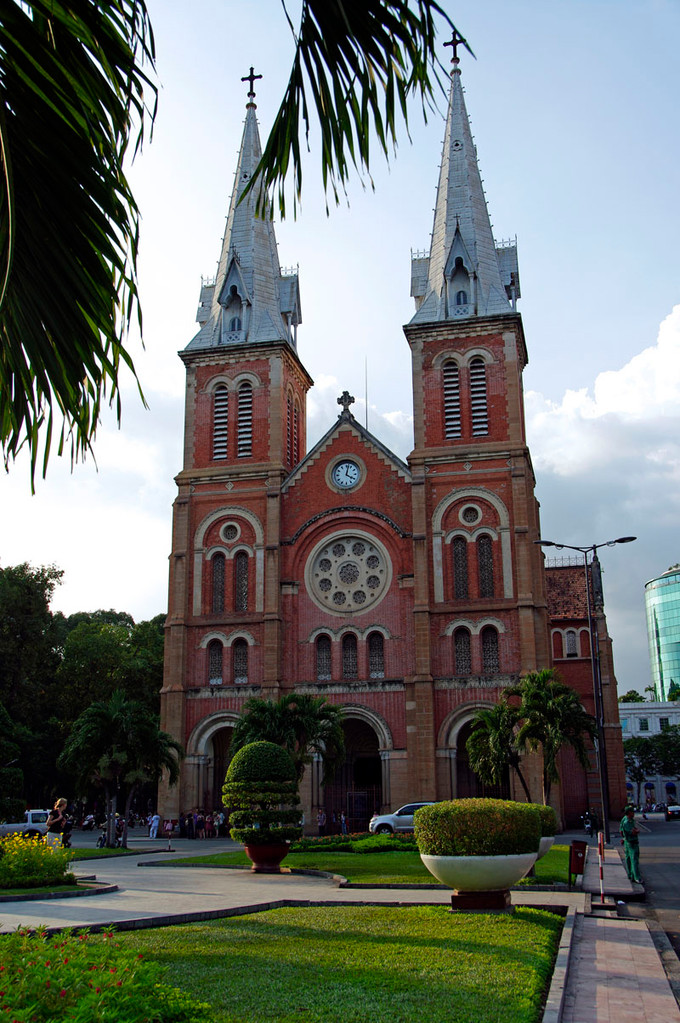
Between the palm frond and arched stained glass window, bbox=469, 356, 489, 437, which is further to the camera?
arched stained glass window, bbox=469, 356, 489, 437

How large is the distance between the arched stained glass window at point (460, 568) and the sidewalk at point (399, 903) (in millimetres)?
17926

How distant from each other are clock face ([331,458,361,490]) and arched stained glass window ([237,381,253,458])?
173 inches

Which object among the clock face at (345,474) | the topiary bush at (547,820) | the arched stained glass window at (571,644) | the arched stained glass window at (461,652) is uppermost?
the clock face at (345,474)

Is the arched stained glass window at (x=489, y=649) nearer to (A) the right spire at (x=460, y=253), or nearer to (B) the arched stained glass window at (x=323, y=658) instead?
(B) the arched stained glass window at (x=323, y=658)

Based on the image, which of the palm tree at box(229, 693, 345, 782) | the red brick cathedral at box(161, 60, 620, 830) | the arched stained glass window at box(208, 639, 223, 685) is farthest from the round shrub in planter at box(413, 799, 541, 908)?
the arched stained glass window at box(208, 639, 223, 685)

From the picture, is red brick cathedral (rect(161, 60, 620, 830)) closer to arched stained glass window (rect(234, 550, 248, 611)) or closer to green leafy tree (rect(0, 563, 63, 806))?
arched stained glass window (rect(234, 550, 248, 611))

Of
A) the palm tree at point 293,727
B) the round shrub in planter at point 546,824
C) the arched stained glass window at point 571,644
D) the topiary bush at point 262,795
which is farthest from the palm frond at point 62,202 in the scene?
the arched stained glass window at point 571,644

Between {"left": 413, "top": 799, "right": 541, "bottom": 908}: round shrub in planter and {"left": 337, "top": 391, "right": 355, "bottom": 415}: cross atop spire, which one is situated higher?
{"left": 337, "top": 391, "right": 355, "bottom": 415}: cross atop spire

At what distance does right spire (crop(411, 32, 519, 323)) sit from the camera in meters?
46.3

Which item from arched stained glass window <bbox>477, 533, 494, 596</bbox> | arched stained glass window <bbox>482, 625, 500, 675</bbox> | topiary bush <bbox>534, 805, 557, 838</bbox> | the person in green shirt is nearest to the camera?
topiary bush <bbox>534, 805, 557, 838</bbox>

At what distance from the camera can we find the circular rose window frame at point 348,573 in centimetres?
4338

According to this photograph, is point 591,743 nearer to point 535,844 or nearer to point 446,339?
point 446,339

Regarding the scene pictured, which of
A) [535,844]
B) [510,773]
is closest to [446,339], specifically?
[510,773]

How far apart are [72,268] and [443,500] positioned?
1535 inches
